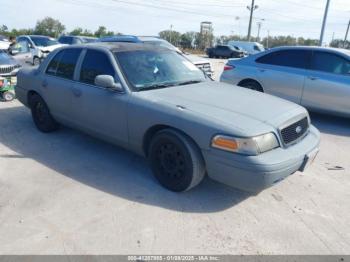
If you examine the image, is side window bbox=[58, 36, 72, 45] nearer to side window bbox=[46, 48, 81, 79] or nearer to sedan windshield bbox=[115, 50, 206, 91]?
side window bbox=[46, 48, 81, 79]

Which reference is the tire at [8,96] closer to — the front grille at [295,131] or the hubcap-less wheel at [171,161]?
the hubcap-less wheel at [171,161]

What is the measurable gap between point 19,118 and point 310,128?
551cm

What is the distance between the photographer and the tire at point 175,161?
3.33m

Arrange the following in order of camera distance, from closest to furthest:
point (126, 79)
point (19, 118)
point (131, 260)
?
point (131, 260), point (126, 79), point (19, 118)

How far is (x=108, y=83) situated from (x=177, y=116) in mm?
1027

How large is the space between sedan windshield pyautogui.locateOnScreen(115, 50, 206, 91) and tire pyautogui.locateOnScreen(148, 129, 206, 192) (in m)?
0.79

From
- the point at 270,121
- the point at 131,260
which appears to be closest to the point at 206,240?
the point at 131,260

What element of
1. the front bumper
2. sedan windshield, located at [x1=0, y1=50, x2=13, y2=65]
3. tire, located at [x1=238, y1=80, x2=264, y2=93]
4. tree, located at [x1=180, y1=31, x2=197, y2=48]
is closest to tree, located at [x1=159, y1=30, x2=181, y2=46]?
tree, located at [x1=180, y1=31, x2=197, y2=48]

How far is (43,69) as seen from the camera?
529 centimetres

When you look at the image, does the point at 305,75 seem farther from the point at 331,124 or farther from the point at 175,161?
the point at 175,161

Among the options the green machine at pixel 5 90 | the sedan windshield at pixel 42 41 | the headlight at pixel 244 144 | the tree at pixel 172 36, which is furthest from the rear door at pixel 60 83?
the tree at pixel 172 36

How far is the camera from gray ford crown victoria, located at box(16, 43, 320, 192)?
310cm

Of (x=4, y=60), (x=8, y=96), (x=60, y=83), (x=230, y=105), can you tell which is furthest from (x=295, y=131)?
(x=4, y=60)

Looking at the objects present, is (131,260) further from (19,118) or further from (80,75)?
(19,118)
